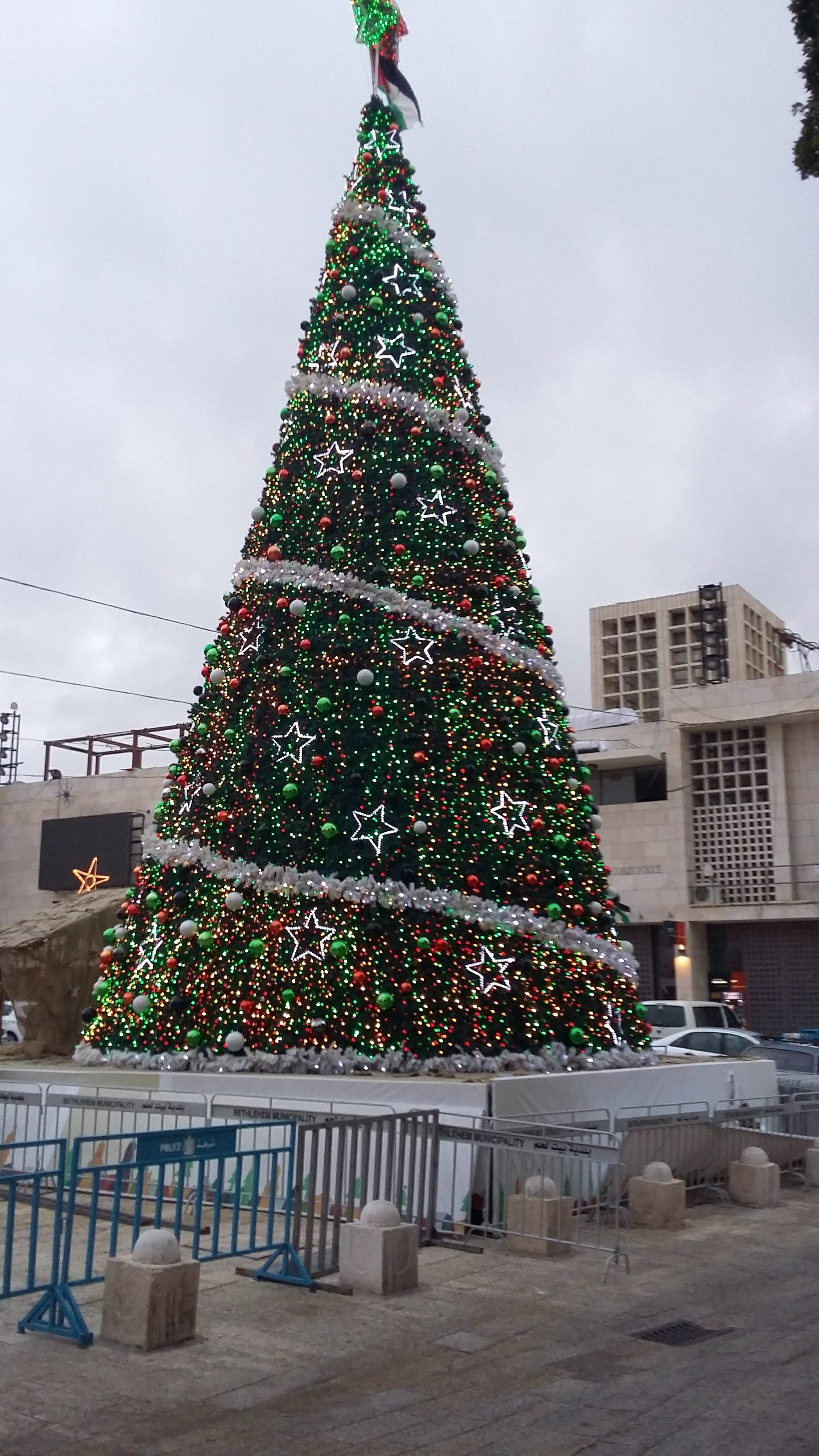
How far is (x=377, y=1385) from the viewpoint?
212 inches

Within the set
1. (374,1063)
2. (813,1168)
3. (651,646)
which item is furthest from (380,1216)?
(651,646)

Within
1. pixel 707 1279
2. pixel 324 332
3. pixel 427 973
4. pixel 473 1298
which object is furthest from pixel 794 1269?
pixel 324 332

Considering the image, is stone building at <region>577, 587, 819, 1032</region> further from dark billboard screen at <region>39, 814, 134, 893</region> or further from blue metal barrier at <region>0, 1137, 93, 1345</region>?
blue metal barrier at <region>0, 1137, 93, 1345</region>

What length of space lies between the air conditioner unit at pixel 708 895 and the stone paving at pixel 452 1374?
76.0 feet

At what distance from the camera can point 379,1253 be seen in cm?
700

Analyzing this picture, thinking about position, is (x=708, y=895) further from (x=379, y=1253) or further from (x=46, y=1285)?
(x=46, y=1285)

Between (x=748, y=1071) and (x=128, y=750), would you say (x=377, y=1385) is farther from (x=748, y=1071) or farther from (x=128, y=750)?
(x=128, y=750)

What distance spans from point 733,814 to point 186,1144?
85.0ft

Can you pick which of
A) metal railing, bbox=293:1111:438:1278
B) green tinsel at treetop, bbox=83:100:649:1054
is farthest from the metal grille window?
metal railing, bbox=293:1111:438:1278

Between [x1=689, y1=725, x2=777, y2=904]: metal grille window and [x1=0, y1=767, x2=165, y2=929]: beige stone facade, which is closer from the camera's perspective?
[x1=689, y1=725, x2=777, y2=904]: metal grille window

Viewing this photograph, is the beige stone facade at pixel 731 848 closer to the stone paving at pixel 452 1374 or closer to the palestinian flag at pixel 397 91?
the palestinian flag at pixel 397 91

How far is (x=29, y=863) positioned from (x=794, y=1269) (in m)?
33.1

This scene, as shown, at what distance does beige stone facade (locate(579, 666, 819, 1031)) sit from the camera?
2991 centimetres

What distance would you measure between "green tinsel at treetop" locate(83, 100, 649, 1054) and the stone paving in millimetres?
2987
